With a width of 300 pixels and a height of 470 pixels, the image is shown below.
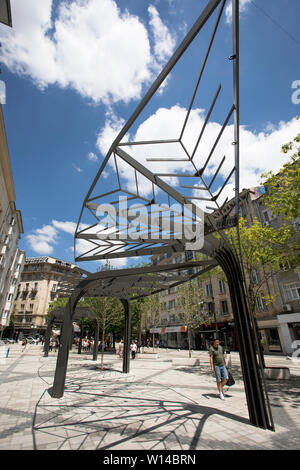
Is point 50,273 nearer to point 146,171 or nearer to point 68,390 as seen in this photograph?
point 68,390

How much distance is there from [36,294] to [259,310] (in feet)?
214

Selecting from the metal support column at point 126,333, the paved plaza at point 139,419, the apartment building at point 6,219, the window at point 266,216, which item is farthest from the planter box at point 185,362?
the apartment building at point 6,219

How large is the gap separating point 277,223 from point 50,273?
221ft

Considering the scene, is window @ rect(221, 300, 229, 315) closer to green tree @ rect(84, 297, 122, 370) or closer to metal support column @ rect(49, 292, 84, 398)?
green tree @ rect(84, 297, 122, 370)

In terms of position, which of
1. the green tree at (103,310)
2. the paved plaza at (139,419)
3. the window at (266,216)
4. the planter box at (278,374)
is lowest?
the paved plaza at (139,419)

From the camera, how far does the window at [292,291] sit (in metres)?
25.2

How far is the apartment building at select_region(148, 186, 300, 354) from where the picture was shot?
25219 millimetres

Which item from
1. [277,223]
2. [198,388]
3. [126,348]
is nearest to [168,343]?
[277,223]

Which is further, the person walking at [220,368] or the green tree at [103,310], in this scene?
the green tree at [103,310]

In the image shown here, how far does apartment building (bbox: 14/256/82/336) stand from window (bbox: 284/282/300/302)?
5824 cm

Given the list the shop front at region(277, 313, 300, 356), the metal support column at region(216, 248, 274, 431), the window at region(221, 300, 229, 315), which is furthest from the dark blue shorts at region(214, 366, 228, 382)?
the window at region(221, 300, 229, 315)
